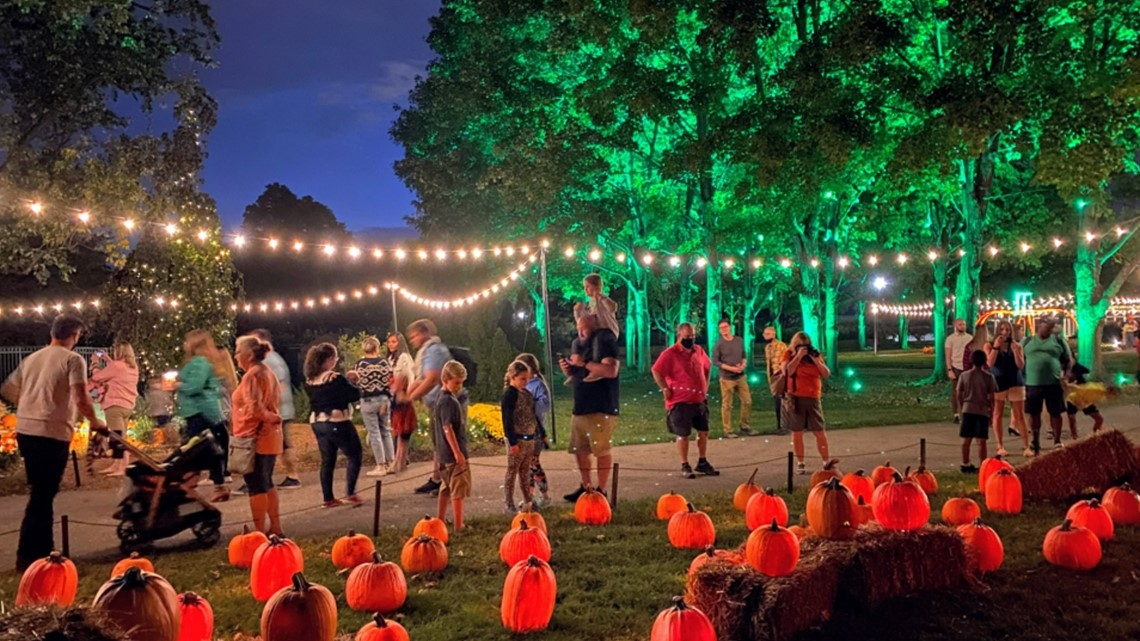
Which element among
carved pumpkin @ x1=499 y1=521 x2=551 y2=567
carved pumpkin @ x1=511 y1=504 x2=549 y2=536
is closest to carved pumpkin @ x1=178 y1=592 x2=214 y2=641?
carved pumpkin @ x1=499 y1=521 x2=551 y2=567

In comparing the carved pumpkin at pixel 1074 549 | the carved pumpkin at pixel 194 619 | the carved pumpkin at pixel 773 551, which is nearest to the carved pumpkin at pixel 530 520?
the carved pumpkin at pixel 773 551

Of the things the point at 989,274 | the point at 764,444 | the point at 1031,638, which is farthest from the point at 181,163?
the point at 989,274

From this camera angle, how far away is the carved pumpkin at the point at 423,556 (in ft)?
20.9

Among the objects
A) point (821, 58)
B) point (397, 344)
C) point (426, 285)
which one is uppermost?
point (821, 58)

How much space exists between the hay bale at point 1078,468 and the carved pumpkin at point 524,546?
16.6 feet

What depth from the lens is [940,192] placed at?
26.0 m

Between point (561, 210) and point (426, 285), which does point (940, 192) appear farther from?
point (426, 285)

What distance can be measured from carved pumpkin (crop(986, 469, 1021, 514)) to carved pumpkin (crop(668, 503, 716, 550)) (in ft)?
9.75

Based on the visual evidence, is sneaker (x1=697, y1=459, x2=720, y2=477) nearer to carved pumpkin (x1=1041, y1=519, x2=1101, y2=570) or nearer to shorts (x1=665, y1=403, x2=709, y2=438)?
shorts (x1=665, y1=403, x2=709, y2=438)

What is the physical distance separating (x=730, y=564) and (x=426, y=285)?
1879 cm

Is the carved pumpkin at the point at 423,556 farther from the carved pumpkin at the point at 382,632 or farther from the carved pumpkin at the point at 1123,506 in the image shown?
the carved pumpkin at the point at 1123,506

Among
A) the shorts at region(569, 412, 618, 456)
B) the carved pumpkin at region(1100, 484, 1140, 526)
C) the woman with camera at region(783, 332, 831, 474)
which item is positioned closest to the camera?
the carved pumpkin at region(1100, 484, 1140, 526)

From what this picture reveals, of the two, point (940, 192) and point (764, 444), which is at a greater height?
point (940, 192)

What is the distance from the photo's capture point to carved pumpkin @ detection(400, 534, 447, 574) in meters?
6.38
